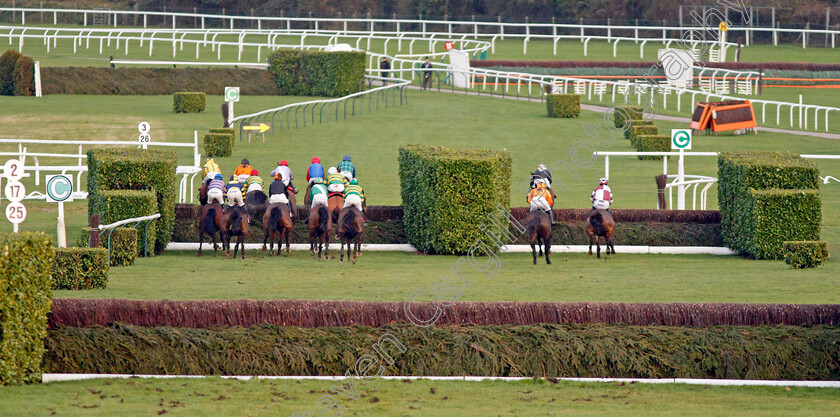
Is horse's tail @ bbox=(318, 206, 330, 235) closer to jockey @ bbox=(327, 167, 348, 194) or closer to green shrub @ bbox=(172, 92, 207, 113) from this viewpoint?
jockey @ bbox=(327, 167, 348, 194)

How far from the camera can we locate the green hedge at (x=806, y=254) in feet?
39.9

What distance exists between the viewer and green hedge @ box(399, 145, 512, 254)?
13.3 metres

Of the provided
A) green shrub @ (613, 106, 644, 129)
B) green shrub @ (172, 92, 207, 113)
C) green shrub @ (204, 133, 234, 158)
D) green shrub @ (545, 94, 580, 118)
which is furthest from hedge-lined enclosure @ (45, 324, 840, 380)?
green shrub @ (172, 92, 207, 113)

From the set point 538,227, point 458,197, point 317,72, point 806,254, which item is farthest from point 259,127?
point 806,254

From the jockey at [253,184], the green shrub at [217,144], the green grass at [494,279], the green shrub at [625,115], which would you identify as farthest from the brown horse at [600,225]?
the green shrub at [625,115]

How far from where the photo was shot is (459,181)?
43.7 feet

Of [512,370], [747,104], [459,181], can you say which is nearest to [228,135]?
[459,181]

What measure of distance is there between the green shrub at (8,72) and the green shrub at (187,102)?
19.1ft

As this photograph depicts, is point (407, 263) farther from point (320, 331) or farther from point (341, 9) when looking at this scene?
point (341, 9)

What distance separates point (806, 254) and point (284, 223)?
6.37 meters

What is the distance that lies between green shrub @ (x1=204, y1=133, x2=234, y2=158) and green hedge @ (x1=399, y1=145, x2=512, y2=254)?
9241mm

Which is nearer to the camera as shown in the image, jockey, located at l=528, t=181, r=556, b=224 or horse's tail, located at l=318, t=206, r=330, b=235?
jockey, located at l=528, t=181, r=556, b=224

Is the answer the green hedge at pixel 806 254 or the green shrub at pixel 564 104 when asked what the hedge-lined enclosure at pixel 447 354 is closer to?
the green hedge at pixel 806 254

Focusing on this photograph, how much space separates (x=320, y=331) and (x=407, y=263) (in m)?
4.24
